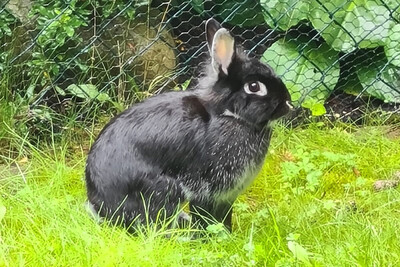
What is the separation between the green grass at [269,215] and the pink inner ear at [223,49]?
2.08 feet

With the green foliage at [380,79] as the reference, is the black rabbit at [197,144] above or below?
above

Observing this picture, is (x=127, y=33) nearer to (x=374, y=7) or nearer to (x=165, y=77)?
(x=165, y=77)

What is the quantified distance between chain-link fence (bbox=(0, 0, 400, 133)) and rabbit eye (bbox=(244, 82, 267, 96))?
1312 millimetres

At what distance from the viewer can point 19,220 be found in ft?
10.7

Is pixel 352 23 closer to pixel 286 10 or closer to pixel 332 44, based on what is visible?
pixel 332 44

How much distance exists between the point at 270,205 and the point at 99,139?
91 centimetres

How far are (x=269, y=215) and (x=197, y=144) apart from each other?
525mm

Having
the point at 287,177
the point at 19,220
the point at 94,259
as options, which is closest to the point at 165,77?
the point at 287,177

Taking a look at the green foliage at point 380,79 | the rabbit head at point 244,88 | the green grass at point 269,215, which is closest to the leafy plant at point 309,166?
the green grass at point 269,215

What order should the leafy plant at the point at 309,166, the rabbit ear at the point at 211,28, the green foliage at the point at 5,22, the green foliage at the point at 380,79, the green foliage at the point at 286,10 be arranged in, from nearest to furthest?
the rabbit ear at the point at 211,28 < the leafy plant at the point at 309,166 < the green foliage at the point at 5,22 < the green foliage at the point at 286,10 < the green foliage at the point at 380,79

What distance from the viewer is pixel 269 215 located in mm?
3375

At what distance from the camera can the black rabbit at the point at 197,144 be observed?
3037 mm

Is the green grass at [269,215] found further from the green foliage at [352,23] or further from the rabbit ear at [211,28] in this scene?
the rabbit ear at [211,28]

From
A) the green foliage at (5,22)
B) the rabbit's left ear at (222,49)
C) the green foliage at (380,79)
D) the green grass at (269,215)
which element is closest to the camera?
the green grass at (269,215)
